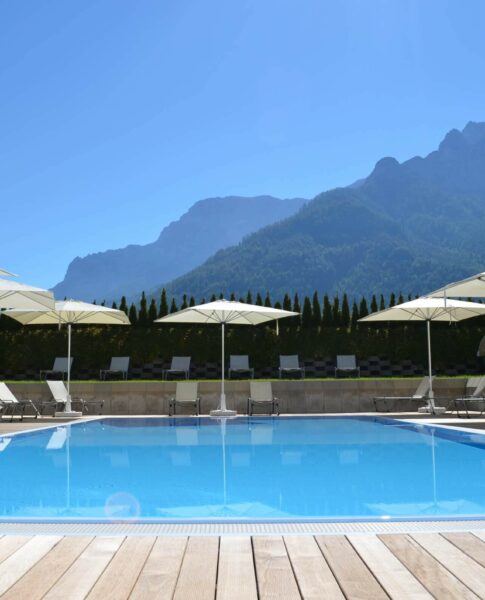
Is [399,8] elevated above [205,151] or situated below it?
above

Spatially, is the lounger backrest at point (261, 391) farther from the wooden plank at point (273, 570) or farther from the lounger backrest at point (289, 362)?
the wooden plank at point (273, 570)

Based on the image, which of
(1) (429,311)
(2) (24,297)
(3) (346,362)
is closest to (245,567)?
(2) (24,297)

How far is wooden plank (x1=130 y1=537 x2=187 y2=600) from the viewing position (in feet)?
8.21

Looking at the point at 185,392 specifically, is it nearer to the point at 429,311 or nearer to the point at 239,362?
the point at 239,362

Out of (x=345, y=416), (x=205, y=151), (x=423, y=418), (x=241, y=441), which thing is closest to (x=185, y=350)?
(x=345, y=416)

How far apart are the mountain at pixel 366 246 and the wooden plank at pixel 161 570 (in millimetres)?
91436

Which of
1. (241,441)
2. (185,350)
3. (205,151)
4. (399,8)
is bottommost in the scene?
(241,441)

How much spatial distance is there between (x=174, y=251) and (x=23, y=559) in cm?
18061

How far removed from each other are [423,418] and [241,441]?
4866mm

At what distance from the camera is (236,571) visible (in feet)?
9.09

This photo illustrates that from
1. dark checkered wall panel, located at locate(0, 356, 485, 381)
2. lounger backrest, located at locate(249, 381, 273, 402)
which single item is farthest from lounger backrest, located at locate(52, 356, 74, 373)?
lounger backrest, located at locate(249, 381, 273, 402)

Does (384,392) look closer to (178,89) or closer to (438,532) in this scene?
(438,532)

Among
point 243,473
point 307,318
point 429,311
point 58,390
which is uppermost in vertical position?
point 307,318

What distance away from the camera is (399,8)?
42.1m
